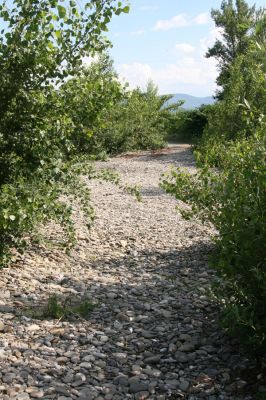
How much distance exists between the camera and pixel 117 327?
4102 millimetres

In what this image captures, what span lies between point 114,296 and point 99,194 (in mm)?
6128

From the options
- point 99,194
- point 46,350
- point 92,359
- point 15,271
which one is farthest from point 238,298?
point 99,194

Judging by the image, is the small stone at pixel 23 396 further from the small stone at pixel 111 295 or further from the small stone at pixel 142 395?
the small stone at pixel 111 295

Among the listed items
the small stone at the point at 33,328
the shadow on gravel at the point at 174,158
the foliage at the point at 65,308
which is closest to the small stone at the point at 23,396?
the small stone at the point at 33,328

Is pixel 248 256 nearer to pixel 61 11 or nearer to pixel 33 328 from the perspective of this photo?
pixel 33 328

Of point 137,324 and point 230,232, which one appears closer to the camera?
point 230,232

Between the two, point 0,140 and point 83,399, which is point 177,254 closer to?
point 0,140

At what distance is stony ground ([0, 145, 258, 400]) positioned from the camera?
3.19 meters

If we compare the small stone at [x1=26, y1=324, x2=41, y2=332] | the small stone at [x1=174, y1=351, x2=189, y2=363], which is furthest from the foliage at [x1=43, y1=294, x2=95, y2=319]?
the small stone at [x1=174, y1=351, x2=189, y2=363]

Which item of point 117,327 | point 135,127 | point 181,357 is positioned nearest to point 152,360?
point 181,357

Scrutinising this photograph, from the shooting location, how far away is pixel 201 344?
3791 mm

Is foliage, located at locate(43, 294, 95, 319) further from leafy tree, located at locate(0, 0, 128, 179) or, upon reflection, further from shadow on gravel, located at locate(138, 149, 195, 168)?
shadow on gravel, located at locate(138, 149, 195, 168)

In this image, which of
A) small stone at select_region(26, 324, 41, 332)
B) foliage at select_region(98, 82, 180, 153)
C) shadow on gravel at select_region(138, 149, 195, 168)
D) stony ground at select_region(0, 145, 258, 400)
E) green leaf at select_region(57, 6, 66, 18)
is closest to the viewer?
stony ground at select_region(0, 145, 258, 400)

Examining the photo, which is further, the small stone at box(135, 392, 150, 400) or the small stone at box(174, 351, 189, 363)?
the small stone at box(174, 351, 189, 363)
